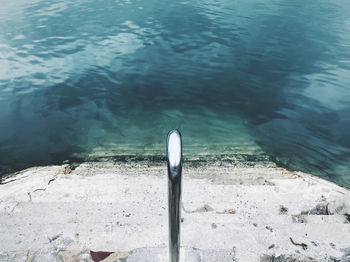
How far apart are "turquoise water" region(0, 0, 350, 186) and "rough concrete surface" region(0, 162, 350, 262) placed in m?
2.41

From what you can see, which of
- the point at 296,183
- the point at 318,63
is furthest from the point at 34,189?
the point at 318,63

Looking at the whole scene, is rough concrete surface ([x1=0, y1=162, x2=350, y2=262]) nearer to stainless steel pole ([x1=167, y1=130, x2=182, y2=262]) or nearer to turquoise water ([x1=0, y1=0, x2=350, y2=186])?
stainless steel pole ([x1=167, y1=130, x2=182, y2=262])

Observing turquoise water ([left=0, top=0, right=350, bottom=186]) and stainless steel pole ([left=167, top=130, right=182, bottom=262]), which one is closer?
stainless steel pole ([left=167, top=130, right=182, bottom=262])

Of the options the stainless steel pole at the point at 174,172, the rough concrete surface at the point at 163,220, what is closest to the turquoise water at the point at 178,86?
the rough concrete surface at the point at 163,220

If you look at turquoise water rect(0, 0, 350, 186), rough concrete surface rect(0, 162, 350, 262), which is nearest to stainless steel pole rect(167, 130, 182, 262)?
rough concrete surface rect(0, 162, 350, 262)

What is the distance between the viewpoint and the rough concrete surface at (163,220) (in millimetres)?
4059

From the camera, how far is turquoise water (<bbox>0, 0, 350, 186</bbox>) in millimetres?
8828

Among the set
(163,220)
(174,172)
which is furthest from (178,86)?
(174,172)

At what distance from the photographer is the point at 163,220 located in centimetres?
464

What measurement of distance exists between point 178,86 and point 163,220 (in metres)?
8.22

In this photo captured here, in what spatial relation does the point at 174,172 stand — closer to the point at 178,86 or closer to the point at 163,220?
the point at 163,220

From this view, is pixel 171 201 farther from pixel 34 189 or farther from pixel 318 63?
pixel 318 63

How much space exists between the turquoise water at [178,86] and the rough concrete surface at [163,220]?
2414mm

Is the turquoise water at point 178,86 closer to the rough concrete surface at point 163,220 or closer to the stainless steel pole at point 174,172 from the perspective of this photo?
the rough concrete surface at point 163,220
